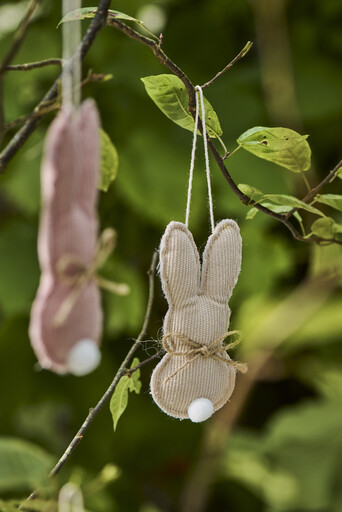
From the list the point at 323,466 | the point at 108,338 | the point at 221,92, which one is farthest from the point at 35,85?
the point at 323,466

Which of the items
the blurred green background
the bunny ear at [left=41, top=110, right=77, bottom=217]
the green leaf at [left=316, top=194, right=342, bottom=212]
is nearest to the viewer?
the bunny ear at [left=41, top=110, right=77, bottom=217]

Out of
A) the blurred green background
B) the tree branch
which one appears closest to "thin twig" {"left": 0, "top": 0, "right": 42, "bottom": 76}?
the tree branch

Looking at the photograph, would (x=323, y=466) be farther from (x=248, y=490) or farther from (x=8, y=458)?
(x=8, y=458)

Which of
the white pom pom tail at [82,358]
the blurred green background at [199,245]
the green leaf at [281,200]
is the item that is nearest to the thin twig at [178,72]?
the green leaf at [281,200]

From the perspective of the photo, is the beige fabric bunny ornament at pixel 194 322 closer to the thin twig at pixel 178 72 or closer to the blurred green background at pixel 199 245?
the thin twig at pixel 178 72

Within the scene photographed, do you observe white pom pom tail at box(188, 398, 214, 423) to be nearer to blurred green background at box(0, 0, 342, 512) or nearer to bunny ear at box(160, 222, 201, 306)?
bunny ear at box(160, 222, 201, 306)

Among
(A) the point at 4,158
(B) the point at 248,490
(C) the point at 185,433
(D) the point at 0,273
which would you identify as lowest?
(B) the point at 248,490
